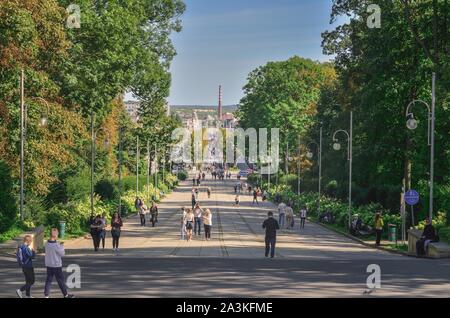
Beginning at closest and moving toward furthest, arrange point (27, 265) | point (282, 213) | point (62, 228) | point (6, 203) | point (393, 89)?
point (27, 265) → point (6, 203) → point (62, 228) → point (393, 89) → point (282, 213)

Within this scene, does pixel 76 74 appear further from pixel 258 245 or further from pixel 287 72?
pixel 287 72

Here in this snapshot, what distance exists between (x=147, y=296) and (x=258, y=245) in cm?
2354

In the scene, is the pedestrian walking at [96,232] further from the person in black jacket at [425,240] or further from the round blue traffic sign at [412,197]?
the round blue traffic sign at [412,197]

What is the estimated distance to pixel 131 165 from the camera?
12225 centimetres

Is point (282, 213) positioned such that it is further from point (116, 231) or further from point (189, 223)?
point (116, 231)

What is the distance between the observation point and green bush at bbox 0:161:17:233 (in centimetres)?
4056

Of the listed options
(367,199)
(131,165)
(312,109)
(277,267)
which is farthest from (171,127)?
(277,267)

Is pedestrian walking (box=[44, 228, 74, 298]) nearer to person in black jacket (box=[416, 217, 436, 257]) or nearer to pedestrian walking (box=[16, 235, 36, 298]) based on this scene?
pedestrian walking (box=[16, 235, 36, 298])

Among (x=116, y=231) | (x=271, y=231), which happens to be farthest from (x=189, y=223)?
(x=271, y=231)

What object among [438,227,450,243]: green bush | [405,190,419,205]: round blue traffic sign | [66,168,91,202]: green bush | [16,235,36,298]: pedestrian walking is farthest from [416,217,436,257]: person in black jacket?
[66,168,91,202]: green bush

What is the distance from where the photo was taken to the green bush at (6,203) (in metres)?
40.6

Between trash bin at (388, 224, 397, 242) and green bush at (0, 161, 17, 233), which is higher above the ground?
green bush at (0, 161, 17, 233)

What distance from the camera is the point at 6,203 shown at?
40.8m
